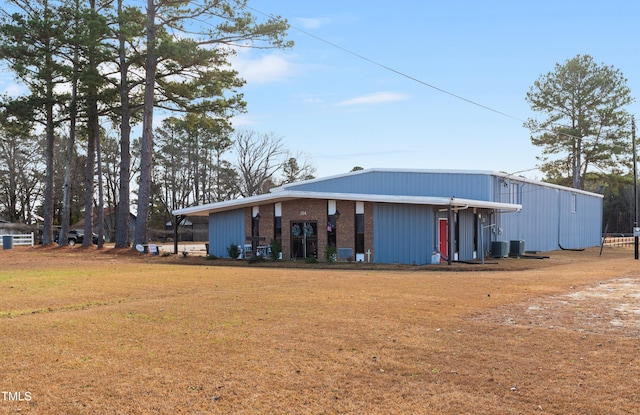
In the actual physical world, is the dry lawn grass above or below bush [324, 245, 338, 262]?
below

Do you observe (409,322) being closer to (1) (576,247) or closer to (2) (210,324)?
(2) (210,324)

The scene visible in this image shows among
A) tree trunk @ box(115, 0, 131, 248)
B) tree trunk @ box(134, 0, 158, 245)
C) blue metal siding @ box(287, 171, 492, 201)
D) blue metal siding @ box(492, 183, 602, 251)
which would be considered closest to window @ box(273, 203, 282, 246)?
blue metal siding @ box(287, 171, 492, 201)

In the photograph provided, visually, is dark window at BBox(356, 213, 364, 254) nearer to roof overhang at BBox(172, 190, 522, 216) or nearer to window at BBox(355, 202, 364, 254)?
window at BBox(355, 202, 364, 254)

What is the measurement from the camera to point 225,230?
27.1 metres

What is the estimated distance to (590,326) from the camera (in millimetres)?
7836

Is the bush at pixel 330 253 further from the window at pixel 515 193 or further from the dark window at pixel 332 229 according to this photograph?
the window at pixel 515 193

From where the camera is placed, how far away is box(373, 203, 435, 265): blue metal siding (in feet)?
72.8

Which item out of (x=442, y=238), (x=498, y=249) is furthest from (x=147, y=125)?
(x=498, y=249)

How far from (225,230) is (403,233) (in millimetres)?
9152

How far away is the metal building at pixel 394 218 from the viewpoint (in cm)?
2225

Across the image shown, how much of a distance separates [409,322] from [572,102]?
4511cm

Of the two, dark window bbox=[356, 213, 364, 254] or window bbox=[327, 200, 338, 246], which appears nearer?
dark window bbox=[356, 213, 364, 254]

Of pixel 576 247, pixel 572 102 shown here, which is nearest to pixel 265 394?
pixel 576 247

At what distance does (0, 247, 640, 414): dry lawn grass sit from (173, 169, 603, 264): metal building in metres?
10.8
